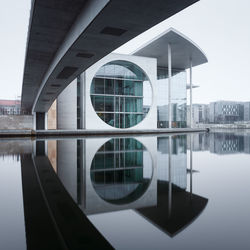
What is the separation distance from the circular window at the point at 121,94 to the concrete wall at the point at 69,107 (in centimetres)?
265

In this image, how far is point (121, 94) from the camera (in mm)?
34156

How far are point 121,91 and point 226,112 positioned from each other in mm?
114006

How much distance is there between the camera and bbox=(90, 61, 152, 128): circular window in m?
32.6

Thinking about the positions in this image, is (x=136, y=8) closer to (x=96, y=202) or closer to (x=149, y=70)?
(x=96, y=202)

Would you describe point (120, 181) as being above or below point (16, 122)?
below

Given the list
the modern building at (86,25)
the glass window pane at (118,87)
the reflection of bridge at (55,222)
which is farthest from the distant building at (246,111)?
the reflection of bridge at (55,222)

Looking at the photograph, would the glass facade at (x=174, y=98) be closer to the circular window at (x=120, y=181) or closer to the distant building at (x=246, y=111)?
the circular window at (x=120, y=181)

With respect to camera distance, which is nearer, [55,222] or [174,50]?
[55,222]

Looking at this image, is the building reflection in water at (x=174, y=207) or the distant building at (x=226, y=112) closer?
the building reflection in water at (x=174, y=207)

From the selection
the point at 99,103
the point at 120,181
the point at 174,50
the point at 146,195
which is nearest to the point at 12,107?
the point at 99,103

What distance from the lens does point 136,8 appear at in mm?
5641

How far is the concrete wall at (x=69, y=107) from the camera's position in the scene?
3244 centimetres

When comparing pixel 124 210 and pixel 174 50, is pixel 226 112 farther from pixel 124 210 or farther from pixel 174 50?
pixel 124 210

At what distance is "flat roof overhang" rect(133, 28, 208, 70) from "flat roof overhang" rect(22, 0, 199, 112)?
2350 centimetres
